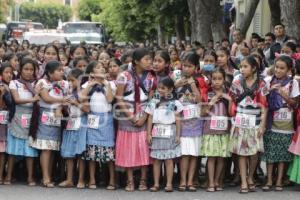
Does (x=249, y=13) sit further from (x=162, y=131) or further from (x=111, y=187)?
(x=111, y=187)

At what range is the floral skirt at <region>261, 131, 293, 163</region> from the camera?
28.5 ft

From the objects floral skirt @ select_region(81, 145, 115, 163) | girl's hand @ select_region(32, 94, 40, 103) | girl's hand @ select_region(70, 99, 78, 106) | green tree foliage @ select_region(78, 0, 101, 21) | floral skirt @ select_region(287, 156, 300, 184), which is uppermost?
green tree foliage @ select_region(78, 0, 101, 21)

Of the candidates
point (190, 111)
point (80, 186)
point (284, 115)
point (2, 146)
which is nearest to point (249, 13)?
point (284, 115)

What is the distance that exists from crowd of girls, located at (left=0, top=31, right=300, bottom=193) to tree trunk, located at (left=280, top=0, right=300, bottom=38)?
→ 19.0ft

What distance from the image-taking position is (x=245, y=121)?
8570mm

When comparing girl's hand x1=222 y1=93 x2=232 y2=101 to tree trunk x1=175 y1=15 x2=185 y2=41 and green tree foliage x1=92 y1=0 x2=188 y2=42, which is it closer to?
green tree foliage x1=92 y1=0 x2=188 y2=42

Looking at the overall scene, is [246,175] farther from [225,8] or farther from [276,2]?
[225,8]

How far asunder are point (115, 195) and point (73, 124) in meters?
1.03

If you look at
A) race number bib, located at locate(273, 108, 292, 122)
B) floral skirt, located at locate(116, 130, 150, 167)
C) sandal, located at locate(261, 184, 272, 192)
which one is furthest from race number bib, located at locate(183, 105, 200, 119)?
sandal, located at locate(261, 184, 272, 192)

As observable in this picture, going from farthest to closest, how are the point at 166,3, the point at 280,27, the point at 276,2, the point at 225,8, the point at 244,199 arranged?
the point at 225,8
the point at 166,3
the point at 276,2
the point at 280,27
the point at 244,199

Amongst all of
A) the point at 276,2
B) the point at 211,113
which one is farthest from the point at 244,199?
the point at 276,2

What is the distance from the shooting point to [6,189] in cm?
864

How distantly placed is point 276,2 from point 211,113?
13.2 metres

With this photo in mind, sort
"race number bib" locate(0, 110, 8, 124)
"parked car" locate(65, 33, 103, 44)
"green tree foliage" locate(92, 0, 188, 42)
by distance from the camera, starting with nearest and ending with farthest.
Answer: "race number bib" locate(0, 110, 8, 124)
"parked car" locate(65, 33, 103, 44)
"green tree foliage" locate(92, 0, 188, 42)
